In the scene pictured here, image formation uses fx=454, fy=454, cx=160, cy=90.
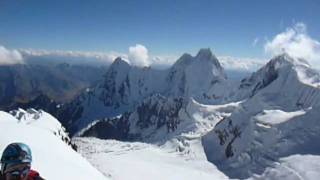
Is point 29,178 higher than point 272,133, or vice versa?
point 29,178

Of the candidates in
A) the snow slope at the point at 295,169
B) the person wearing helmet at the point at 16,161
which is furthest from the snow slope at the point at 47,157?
the snow slope at the point at 295,169

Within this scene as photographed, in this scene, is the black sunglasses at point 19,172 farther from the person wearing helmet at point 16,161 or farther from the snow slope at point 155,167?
the snow slope at point 155,167

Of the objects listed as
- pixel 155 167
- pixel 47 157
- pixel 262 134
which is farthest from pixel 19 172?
pixel 262 134

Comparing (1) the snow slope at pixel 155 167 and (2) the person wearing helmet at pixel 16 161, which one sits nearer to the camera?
(2) the person wearing helmet at pixel 16 161

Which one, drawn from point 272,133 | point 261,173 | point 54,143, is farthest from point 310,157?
point 54,143

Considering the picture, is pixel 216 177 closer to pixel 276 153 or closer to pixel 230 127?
pixel 276 153

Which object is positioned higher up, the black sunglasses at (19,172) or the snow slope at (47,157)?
the black sunglasses at (19,172)

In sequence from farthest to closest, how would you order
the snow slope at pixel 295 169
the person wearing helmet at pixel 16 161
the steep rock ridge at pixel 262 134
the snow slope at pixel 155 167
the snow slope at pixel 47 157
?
1. the steep rock ridge at pixel 262 134
2. the snow slope at pixel 155 167
3. the snow slope at pixel 295 169
4. the snow slope at pixel 47 157
5. the person wearing helmet at pixel 16 161

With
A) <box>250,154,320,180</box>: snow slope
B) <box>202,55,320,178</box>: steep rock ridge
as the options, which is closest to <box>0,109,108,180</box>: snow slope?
<box>250,154,320,180</box>: snow slope

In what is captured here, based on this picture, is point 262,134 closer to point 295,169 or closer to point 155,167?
point 295,169

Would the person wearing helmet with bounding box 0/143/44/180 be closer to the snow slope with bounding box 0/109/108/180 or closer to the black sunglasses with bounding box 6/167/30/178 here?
the black sunglasses with bounding box 6/167/30/178

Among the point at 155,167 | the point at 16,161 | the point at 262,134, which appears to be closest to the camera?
the point at 16,161
